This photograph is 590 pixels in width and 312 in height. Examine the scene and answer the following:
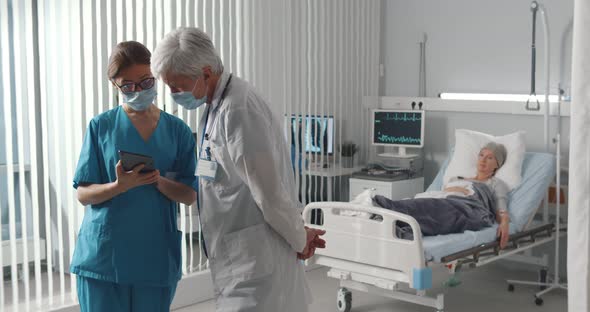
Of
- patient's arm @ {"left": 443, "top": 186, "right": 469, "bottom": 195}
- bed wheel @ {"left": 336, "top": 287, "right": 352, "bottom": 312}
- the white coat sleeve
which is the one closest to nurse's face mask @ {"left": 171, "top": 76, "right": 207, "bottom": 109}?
the white coat sleeve

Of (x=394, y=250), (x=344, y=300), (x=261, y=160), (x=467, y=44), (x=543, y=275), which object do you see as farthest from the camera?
(x=467, y=44)

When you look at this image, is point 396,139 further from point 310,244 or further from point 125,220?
point 125,220

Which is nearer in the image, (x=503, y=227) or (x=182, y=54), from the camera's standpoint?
(x=182, y=54)

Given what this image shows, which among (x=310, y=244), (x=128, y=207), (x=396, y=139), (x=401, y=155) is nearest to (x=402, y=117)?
(x=396, y=139)

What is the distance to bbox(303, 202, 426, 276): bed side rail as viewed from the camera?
373 cm

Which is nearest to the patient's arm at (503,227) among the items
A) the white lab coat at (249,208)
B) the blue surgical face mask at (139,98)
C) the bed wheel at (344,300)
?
the bed wheel at (344,300)

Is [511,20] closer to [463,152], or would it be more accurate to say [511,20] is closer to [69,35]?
[463,152]

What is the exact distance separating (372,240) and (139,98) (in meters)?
2.10

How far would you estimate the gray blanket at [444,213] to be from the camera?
411 cm

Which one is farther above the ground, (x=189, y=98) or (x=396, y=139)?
(x=189, y=98)

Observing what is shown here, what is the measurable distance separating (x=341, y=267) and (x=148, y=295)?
2.14m

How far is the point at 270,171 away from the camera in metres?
1.83

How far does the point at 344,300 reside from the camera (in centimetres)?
427

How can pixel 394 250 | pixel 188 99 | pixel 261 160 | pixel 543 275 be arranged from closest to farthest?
pixel 261 160 → pixel 188 99 → pixel 394 250 → pixel 543 275
